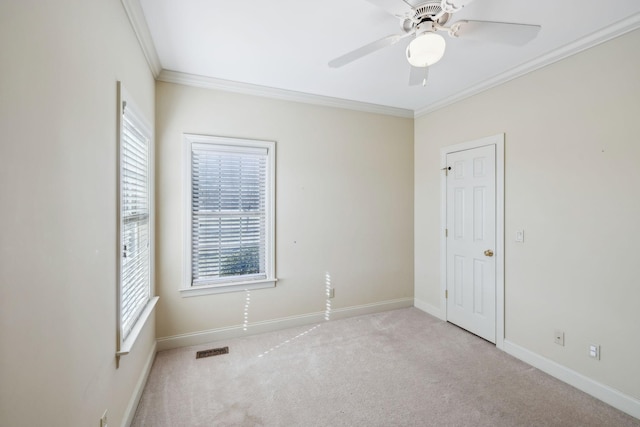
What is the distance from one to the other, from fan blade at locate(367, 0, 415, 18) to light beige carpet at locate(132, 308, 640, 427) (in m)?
2.53

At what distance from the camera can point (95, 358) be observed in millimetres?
1343

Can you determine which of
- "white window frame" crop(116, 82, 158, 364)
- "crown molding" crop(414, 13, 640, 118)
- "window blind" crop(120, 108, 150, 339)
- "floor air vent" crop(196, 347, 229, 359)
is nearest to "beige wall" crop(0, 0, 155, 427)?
"white window frame" crop(116, 82, 158, 364)

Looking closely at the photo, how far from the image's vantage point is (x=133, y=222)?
2045 millimetres

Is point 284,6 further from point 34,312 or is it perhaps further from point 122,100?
point 34,312

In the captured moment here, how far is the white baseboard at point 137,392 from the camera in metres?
1.78

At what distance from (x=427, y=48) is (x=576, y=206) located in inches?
72.0

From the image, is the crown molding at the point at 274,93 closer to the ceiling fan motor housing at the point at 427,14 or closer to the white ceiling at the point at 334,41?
the white ceiling at the point at 334,41

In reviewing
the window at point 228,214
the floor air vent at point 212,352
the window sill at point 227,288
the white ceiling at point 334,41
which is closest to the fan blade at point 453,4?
the white ceiling at point 334,41

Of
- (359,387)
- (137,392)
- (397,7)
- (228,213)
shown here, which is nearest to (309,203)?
(228,213)

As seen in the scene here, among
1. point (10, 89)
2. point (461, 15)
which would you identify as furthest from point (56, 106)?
point (461, 15)

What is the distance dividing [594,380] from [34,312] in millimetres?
3389

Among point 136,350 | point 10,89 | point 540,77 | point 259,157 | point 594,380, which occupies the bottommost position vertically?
point 594,380

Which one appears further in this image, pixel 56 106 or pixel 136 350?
pixel 136 350

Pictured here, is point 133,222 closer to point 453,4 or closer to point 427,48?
point 427,48
